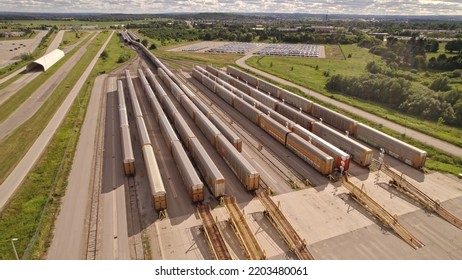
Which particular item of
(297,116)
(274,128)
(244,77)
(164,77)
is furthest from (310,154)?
(164,77)

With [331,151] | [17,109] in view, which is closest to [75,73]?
[17,109]

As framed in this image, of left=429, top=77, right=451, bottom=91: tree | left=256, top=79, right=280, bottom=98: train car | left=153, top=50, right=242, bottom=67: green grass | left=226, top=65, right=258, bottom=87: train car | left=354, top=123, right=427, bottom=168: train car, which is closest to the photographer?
left=354, top=123, right=427, bottom=168: train car

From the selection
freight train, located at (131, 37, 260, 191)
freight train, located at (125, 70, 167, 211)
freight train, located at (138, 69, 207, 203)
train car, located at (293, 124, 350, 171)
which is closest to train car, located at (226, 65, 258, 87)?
freight train, located at (138, 69, 207, 203)

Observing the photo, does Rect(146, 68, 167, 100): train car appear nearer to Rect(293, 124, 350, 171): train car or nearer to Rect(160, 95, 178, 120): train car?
Rect(160, 95, 178, 120): train car

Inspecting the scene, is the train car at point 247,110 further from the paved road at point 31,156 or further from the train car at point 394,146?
the paved road at point 31,156
